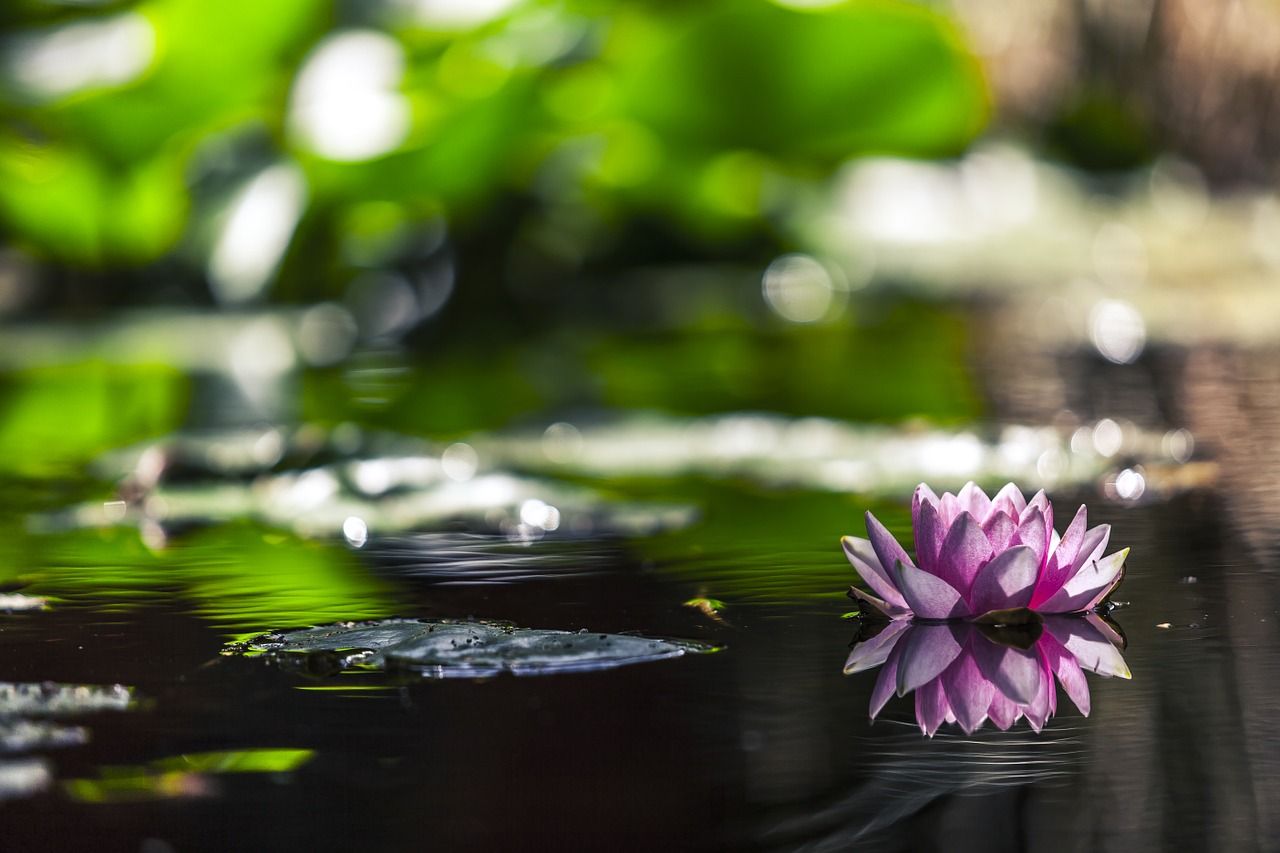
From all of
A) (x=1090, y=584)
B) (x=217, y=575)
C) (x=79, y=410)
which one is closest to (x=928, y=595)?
(x=1090, y=584)

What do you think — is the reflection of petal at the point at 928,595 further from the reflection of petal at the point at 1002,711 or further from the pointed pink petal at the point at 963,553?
the reflection of petal at the point at 1002,711

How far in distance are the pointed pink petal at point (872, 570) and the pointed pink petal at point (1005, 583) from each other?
0.16ft

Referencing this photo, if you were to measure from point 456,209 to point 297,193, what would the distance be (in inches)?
15.0

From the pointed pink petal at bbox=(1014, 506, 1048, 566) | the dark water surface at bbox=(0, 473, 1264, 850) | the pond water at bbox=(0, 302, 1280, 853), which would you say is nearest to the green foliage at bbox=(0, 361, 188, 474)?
the pond water at bbox=(0, 302, 1280, 853)

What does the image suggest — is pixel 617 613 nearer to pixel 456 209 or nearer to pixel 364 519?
pixel 364 519

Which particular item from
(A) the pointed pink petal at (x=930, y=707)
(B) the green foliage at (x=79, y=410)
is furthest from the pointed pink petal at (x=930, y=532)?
(B) the green foliage at (x=79, y=410)

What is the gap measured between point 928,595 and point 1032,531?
76 mm

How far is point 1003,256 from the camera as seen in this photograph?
4.28 meters

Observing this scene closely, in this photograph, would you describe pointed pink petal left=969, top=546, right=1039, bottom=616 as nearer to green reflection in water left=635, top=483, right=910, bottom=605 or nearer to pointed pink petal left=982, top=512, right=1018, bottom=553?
pointed pink petal left=982, top=512, right=1018, bottom=553

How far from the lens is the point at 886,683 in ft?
2.93

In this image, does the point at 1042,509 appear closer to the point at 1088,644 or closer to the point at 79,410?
the point at 1088,644

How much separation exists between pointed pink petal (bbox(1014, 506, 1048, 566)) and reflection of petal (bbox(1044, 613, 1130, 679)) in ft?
0.18

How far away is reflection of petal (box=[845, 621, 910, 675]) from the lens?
3.05 ft

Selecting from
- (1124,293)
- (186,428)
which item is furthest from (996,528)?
(1124,293)
